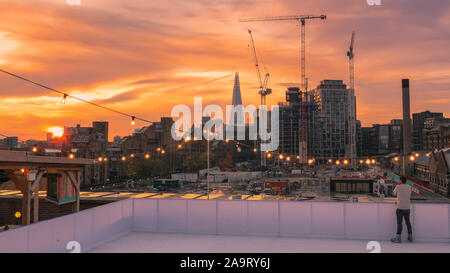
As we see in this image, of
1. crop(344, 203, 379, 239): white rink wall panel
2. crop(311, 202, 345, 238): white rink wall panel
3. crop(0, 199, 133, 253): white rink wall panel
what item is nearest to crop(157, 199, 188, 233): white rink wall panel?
crop(0, 199, 133, 253): white rink wall panel

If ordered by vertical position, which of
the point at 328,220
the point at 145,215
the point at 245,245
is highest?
the point at 328,220

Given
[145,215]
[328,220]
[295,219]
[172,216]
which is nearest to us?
[328,220]

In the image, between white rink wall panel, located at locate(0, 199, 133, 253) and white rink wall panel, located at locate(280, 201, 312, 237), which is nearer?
white rink wall panel, located at locate(0, 199, 133, 253)

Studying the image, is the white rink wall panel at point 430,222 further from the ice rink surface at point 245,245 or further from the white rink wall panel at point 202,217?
the white rink wall panel at point 202,217

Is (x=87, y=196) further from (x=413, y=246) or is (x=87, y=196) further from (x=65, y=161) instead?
(x=413, y=246)

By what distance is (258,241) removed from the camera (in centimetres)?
1198

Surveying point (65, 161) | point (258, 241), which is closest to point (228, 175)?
point (65, 161)

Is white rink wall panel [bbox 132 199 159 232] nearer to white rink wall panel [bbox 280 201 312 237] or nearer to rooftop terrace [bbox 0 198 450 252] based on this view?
rooftop terrace [bbox 0 198 450 252]

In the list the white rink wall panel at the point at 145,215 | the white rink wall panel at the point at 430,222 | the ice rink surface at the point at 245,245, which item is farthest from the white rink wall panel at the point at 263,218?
the white rink wall panel at the point at 430,222

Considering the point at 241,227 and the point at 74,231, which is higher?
the point at 74,231

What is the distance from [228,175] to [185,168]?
35782mm

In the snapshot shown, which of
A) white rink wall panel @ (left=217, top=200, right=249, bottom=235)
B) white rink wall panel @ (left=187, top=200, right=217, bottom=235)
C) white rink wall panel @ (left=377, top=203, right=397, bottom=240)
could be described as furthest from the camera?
white rink wall panel @ (left=187, top=200, right=217, bottom=235)

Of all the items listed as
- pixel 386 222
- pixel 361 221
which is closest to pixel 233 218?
pixel 361 221

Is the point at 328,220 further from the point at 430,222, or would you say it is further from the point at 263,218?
the point at 430,222
